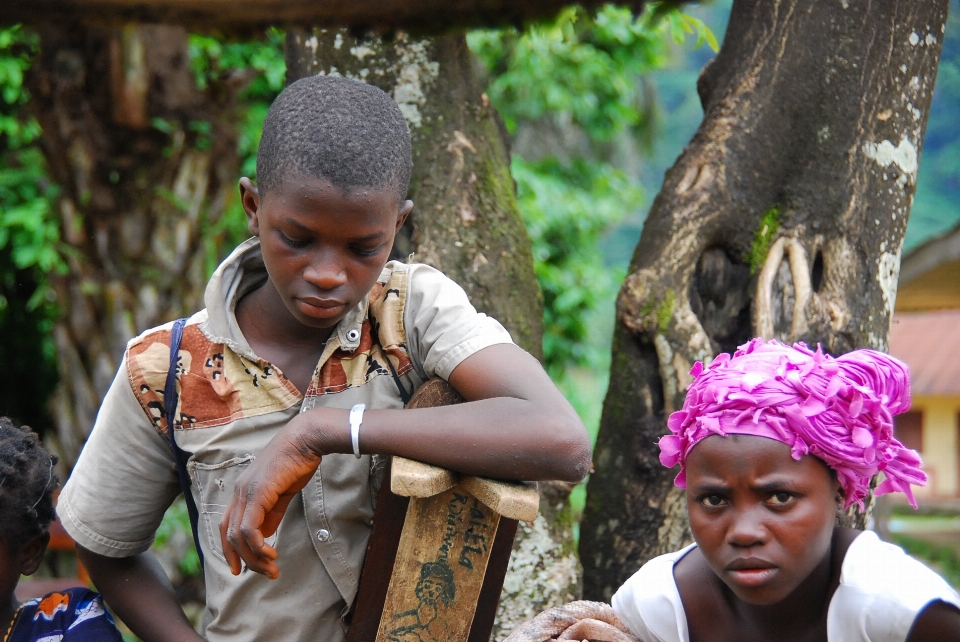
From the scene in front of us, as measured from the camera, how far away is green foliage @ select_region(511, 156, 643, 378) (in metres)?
7.89

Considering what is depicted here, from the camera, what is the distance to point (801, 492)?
2.04m

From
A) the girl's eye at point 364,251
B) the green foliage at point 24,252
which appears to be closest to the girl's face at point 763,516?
the girl's eye at point 364,251

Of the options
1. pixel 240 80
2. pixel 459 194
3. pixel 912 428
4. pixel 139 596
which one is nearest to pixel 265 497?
pixel 139 596

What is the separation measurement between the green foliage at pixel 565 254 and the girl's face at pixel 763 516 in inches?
210

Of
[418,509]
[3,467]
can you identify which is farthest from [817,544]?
[3,467]

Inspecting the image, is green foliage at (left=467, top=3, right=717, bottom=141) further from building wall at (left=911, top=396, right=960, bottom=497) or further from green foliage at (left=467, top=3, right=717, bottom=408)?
building wall at (left=911, top=396, right=960, bottom=497)

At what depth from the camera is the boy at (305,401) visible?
185 cm

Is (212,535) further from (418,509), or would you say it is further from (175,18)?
(175,18)

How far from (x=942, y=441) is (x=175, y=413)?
54.5 feet

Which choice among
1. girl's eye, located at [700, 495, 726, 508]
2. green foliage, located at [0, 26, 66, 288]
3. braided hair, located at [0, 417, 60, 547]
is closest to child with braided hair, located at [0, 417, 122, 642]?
braided hair, located at [0, 417, 60, 547]

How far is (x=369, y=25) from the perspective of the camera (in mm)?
813

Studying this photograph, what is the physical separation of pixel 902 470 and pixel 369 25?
176 centimetres

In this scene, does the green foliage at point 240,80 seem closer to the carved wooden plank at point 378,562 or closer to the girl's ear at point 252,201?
the girl's ear at point 252,201

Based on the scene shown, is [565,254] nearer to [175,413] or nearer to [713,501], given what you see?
[713,501]
